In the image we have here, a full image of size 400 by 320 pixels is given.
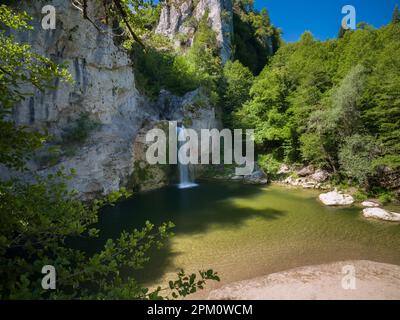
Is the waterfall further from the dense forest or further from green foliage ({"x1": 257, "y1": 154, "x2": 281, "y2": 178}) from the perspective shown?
green foliage ({"x1": 257, "y1": 154, "x2": 281, "y2": 178})

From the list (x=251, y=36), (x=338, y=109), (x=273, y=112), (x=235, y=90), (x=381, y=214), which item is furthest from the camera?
(x=251, y=36)

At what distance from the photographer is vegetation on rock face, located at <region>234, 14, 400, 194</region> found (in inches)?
775

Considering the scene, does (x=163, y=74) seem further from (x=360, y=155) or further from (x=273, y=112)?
(x=360, y=155)

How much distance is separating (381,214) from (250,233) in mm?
7925

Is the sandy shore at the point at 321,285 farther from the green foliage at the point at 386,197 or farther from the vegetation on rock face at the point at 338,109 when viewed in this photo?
the vegetation on rock face at the point at 338,109

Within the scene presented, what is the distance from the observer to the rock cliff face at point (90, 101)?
16422 millimetres

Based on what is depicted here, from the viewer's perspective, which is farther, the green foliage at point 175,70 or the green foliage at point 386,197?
the green foliage at point 175,70

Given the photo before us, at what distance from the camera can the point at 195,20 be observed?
4344 centimetres

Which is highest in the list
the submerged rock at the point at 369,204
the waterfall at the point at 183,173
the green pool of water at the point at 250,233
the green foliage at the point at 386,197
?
the waterfall at the point at 183,173

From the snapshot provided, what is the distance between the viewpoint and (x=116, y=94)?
73.8 feet

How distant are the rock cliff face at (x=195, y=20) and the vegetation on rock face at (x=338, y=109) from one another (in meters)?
12.8

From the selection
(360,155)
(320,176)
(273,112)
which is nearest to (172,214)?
(320,176)

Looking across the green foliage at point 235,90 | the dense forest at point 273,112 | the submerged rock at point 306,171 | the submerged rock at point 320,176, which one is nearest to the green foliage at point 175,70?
the dense forest at point 273,112

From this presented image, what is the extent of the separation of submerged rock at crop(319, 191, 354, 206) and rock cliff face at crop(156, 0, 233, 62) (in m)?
27.7
